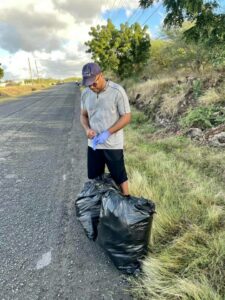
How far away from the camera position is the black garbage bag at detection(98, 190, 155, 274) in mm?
2506

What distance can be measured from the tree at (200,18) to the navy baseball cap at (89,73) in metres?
3.29

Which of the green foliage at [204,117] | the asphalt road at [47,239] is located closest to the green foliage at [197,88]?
the green foliage at [204,117]

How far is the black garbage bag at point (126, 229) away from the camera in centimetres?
251

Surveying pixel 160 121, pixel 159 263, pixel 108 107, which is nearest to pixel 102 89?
pixel 108 107

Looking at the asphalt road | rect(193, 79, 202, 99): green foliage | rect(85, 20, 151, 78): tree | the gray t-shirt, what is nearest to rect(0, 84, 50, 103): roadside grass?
rect(85, 20, 151, 78): tree

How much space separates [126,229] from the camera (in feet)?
8.21

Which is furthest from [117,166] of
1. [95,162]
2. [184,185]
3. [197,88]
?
[197,88]

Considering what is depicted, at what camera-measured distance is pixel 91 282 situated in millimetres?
2465

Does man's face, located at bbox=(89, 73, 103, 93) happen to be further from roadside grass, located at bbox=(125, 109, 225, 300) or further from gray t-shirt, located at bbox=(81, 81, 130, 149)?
roadside grass, located at bbox=(125, 109, 225, 300)

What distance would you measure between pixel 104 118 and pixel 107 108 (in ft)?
0.37

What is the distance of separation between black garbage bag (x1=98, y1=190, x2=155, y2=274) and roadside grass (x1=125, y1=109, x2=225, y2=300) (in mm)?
132

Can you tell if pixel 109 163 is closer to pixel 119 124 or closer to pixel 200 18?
pixel 119 124

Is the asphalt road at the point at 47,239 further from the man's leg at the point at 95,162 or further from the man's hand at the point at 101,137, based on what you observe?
the man's hand at the point at 101,137

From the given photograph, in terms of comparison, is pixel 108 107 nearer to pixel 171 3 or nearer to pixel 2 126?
pixel 171 3
